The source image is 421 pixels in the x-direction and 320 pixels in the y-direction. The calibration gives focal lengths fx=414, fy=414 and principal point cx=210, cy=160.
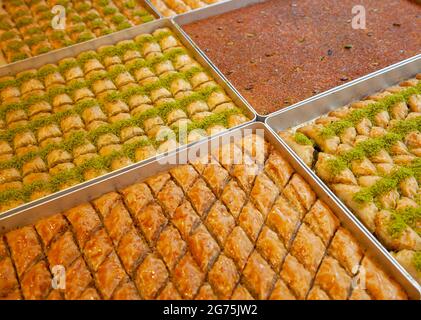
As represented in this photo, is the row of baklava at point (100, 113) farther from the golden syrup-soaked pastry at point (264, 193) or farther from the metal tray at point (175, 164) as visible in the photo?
the golden syrup-soaked pastry at point (264, 193)


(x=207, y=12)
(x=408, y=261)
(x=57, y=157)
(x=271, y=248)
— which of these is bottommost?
(x=408, y=261)

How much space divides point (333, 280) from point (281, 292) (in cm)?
36

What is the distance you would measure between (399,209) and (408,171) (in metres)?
0.38

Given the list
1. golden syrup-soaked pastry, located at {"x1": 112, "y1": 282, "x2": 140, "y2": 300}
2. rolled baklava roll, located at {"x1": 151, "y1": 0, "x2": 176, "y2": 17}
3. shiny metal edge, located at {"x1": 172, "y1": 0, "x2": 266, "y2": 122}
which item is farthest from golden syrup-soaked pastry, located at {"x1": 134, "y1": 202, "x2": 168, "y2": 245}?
rolled baklava roll, located at {"x1": 151, "y1": 0, "x2": 176, "y2": 17}

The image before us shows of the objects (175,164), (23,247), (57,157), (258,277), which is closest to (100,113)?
(57,157)

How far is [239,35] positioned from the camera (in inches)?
200

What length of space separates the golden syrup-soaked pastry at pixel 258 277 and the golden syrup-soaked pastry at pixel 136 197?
959mm

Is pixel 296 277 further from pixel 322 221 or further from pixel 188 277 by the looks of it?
pixel 188 277

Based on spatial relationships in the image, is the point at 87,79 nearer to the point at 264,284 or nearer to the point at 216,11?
the point at 216,11

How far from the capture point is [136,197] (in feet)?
10.9

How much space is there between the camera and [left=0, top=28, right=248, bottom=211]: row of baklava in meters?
3.58

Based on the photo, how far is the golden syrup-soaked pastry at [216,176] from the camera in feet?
11.2

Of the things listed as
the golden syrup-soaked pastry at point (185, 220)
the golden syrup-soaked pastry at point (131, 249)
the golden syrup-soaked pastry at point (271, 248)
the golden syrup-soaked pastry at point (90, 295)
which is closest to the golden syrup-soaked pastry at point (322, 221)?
the golden syrup-soaked pastry at point (271, 248)

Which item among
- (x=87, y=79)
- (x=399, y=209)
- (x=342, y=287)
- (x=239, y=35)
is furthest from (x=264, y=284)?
(x=239, y=35)
